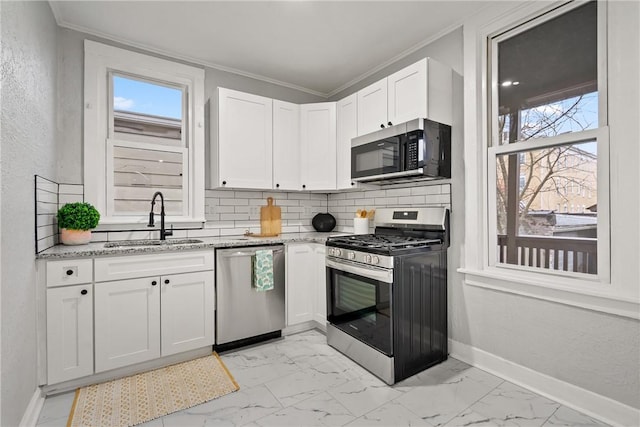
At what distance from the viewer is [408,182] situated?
9.07 ft

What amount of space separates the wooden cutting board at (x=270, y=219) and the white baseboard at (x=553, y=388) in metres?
1.96

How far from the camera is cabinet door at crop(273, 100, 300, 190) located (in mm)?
3146

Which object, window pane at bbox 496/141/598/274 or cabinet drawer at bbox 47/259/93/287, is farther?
cabinet drawer at bbox 47/259/93/287

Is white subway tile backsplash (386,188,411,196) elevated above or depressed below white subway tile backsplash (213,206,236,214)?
above

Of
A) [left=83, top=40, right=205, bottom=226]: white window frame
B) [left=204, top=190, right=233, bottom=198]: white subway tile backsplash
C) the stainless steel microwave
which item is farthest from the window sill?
[left=83, top=40, right=205, bottom=226]: white window frame

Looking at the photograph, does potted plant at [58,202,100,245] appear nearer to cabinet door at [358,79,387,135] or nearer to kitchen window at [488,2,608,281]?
cabinet door at [358,79,387,135]

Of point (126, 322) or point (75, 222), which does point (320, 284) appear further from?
point (75, 222)

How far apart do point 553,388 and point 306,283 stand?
194 cm

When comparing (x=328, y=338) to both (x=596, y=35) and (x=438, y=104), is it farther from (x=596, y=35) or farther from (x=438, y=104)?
(x=596, y=35)

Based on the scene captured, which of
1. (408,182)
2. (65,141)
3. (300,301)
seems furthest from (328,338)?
(65,141)

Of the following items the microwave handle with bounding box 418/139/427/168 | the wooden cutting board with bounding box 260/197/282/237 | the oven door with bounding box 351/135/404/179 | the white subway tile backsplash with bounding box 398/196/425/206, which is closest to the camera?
the microwave handle with bounding box 418/139/427/168

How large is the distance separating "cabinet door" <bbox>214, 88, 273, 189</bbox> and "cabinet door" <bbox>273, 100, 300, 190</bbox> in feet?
0.21

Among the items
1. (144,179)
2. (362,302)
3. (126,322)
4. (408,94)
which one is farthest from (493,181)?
(144,179)

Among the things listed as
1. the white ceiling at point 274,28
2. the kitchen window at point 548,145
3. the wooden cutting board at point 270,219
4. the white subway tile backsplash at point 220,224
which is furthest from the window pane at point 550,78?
the white subway tile backsplash at point 220,224
